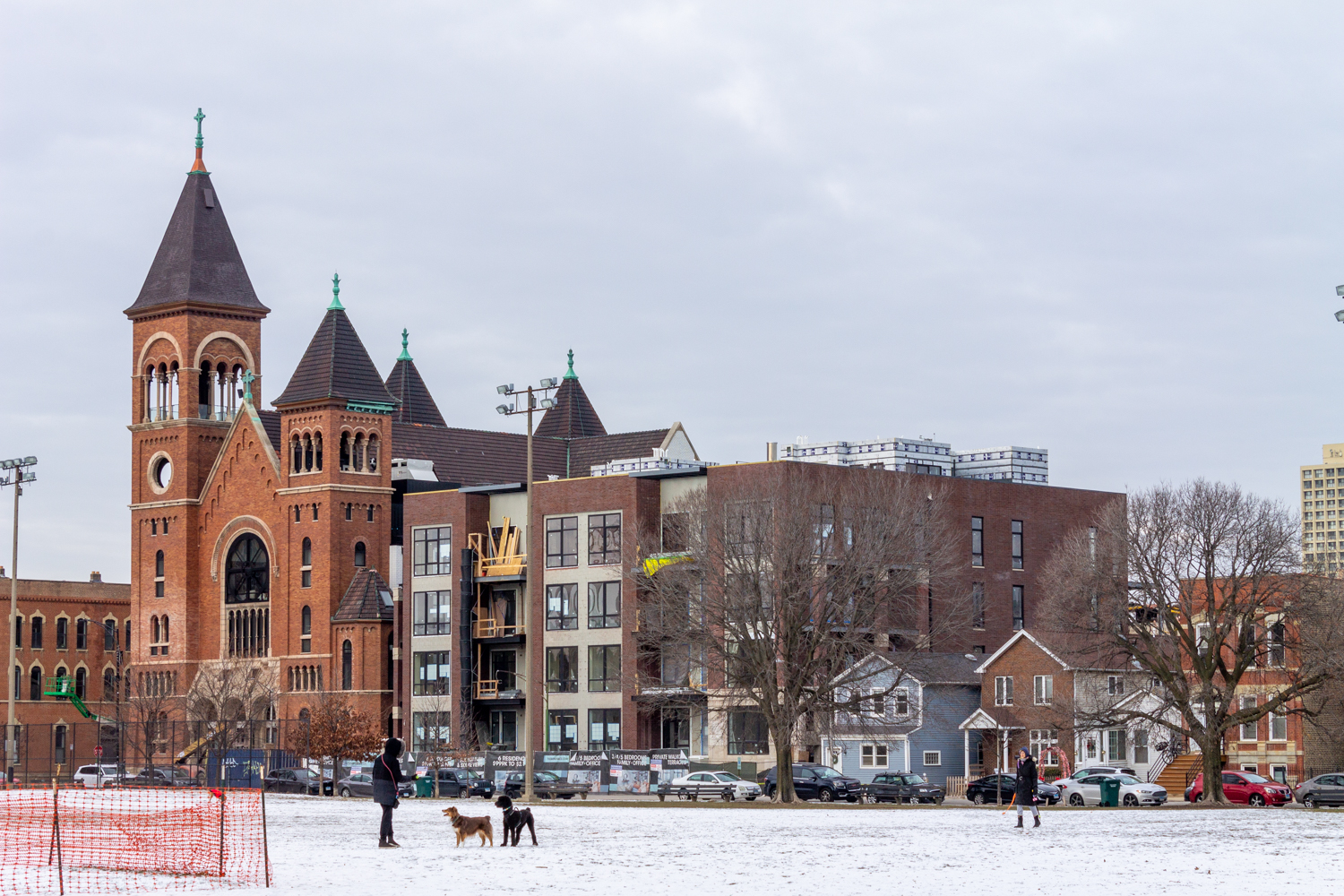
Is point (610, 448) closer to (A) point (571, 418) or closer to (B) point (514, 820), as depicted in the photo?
(A) point (571, 418)

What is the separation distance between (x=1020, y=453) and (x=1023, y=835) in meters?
68.8

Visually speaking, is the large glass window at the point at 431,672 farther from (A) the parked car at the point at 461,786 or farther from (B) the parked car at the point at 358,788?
(A) the parked car at the point at 461,786

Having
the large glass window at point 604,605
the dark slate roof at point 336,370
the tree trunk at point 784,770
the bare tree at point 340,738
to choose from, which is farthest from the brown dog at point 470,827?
the dark slate roof at point 336,370

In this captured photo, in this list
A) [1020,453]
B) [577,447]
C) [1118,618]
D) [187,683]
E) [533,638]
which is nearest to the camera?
[1118,618]

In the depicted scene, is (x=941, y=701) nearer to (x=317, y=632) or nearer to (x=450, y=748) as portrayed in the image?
(x=450, y=748)

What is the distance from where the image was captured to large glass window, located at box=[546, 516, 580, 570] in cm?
9994

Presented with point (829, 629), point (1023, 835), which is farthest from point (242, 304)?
point (1023, 835)

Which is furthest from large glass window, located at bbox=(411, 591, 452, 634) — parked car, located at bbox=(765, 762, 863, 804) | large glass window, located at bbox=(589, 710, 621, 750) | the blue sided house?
parked car, located at bbox=(765, 762, 863, 804)

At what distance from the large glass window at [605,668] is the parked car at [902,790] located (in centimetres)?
2575

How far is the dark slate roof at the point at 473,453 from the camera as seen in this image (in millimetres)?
119000

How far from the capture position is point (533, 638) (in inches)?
3962

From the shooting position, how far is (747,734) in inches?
3652

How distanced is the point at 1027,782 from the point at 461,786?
39565 millimetres

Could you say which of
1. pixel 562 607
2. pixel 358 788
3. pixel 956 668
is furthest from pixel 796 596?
pixel 562 607
